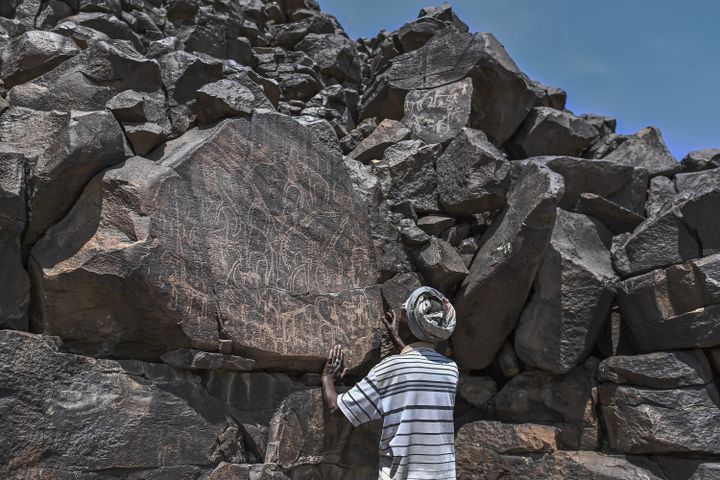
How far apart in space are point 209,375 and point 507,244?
2.39 m

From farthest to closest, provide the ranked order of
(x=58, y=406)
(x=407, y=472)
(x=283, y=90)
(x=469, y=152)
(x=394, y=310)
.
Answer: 1. (x=283, y=90)
2. (x=469, y=152)
3. (x=394, y=310)
4. (x=407, y=472)
5. (x=58, y=406)

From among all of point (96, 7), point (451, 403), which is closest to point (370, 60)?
point (96, 7)

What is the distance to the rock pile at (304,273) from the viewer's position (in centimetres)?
352

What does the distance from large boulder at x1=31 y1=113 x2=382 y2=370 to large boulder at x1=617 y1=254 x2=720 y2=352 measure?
2034mm

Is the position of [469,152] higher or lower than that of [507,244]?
higher

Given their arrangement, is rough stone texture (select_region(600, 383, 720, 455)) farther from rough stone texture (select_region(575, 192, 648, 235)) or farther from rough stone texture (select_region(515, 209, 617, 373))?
rough stone texture (select_region(575, 192, 648, 235))

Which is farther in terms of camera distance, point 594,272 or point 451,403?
point 594,272

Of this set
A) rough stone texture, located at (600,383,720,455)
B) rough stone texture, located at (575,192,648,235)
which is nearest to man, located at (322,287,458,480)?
rough stone texture, located at (600,383,720,455)

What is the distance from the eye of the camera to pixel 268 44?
9.60m

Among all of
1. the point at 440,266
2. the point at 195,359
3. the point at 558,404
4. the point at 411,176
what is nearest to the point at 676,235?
the point at 558,404

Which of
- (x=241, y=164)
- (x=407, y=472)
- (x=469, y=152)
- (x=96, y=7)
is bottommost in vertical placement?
(x=407, y=472)

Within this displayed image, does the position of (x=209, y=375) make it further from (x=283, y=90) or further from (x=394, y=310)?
(x=283, y=90)

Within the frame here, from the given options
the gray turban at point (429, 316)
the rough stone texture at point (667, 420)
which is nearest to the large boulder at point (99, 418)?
the gray turban at point (429, 316)

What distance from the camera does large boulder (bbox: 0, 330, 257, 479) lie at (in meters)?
3.18
